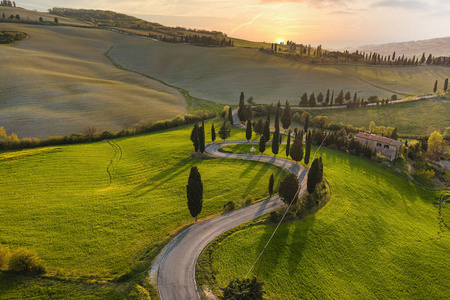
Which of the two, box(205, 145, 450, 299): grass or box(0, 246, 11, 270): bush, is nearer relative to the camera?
box(0, 246, 11, 270): bush

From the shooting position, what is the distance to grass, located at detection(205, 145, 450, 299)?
31688mm

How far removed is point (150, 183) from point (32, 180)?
79.0 ft

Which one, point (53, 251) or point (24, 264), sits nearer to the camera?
point (24, 264)

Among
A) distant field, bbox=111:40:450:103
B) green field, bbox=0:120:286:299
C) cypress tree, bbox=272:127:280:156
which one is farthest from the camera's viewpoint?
distant field, bbox=111:40:450:103

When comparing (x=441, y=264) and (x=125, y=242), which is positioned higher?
(x=125, y=242)

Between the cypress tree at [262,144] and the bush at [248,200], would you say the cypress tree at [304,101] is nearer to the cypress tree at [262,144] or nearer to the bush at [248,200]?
the cypress tree at [262,144]

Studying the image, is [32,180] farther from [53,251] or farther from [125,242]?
[125,242]

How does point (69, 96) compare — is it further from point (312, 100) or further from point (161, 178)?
point (312, 100)

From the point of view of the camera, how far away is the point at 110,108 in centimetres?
10719

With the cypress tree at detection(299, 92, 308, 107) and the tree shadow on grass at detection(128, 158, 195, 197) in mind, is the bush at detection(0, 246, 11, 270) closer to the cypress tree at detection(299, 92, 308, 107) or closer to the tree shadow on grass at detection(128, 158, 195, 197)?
the tree shadow on grass at detection(128, 158, 195, 197)

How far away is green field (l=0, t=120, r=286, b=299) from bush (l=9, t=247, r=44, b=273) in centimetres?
130

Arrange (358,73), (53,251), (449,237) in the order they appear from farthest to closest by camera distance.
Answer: (358,73) → (449,237) → (53,251)

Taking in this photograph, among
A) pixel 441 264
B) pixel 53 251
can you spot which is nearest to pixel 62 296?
pixel 53 251

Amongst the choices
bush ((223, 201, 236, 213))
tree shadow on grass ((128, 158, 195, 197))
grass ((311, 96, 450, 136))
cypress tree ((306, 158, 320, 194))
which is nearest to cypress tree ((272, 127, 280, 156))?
cypress tree ((306, 158, 320, 194))
